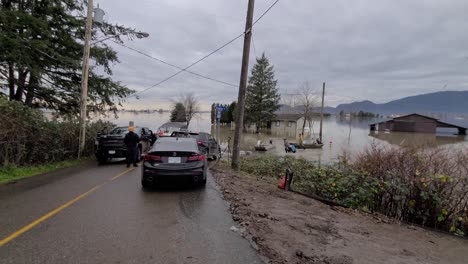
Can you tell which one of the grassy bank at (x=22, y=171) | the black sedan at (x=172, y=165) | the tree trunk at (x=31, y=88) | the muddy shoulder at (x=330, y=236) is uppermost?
the tree trunk at (x=31, y=88)

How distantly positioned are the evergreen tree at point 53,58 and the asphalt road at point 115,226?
31.6ft

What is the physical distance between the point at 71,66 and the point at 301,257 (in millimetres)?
17758

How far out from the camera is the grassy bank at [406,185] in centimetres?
602

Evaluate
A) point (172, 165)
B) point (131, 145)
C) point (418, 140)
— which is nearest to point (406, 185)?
point (418, 140)

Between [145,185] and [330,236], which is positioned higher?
[330,236]

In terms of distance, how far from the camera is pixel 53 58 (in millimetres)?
14984

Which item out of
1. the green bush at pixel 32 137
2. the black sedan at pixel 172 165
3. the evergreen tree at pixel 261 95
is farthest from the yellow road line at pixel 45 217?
the evergreen tree at pixel 261 95

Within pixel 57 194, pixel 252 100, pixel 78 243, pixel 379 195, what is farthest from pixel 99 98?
pixel 252 100

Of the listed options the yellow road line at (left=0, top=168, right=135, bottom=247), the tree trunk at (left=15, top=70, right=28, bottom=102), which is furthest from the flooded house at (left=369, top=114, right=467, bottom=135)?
the yellow road line at (left=0, top=168, right=135, bottom=247)

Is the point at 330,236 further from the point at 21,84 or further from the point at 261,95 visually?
the point at 261,95

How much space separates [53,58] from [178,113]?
6585cm

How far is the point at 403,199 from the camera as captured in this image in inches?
257

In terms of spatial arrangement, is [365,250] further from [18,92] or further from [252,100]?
[252,100]

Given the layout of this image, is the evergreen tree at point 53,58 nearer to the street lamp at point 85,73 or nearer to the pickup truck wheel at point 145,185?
the street lamp at point 85,73
